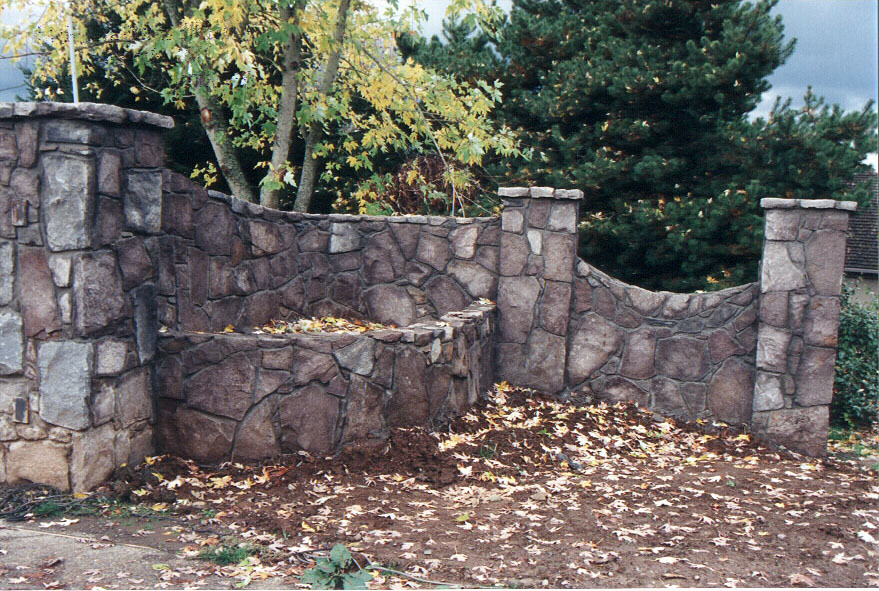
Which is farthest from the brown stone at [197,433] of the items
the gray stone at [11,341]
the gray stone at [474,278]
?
the gray stone at [474,278]

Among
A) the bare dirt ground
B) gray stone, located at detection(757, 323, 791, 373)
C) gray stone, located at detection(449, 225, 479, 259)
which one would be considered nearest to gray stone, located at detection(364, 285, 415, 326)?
gray stone, located at detection(449, 225, 479, 259)

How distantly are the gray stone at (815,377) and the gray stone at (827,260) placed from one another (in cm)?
54

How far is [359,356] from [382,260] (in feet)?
9.07

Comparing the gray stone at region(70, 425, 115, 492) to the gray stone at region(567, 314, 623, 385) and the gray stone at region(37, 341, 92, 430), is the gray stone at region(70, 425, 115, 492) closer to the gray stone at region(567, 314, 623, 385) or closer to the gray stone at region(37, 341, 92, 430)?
the gray stone at region(37, 341, 92, 430)

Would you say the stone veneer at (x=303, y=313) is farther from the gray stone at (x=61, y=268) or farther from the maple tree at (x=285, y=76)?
the maple tree at (x=285, y=76)

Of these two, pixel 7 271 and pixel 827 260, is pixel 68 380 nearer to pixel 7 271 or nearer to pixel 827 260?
pixel 7 271

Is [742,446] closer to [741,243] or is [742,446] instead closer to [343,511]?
[741,243]

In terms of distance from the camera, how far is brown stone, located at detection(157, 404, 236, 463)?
5.04 meters

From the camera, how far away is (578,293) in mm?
7219

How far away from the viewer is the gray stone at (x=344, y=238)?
7809mm

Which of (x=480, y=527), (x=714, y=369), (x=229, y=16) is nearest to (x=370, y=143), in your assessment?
(x=229, y=16)

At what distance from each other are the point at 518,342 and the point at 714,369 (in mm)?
1816

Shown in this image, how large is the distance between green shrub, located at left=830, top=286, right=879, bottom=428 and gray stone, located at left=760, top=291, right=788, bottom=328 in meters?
2.30

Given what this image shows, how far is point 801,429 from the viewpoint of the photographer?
22.0 feet
